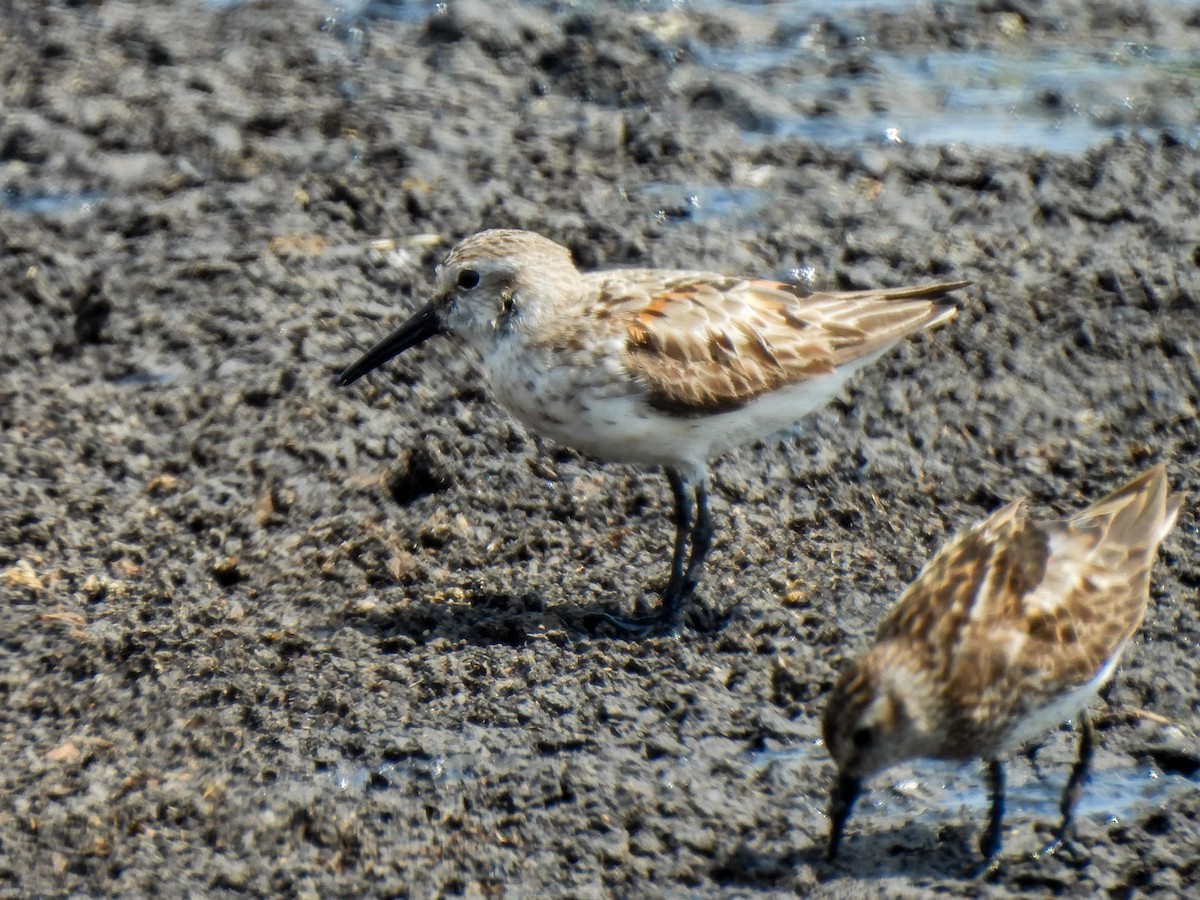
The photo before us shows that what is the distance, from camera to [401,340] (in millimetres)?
6977

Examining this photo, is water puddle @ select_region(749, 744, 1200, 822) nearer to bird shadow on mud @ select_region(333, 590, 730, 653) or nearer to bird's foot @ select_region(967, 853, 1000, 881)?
bird's foot @ select_region(967, 853, 1000, 881)

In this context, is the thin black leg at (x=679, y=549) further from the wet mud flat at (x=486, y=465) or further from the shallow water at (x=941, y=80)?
the shallow water at (x=941, y=80)

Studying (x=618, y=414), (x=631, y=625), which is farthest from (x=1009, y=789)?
(x=618, y=414)

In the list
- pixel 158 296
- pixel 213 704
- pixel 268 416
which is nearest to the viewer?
pixel 213 704

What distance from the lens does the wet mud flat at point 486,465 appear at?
5367 mm

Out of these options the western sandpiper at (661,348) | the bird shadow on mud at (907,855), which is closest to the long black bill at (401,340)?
the western sandpiper at (661,348)

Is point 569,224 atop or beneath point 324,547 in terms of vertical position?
atop

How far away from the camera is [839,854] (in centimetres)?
525

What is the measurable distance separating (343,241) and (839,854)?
436cm

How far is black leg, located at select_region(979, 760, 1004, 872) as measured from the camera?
204 inches

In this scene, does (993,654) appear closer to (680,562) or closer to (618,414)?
(680,562)

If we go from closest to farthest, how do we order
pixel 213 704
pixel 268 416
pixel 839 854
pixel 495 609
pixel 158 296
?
1. pixel 839 854
2. pixel 213 704
3. pixel 495 609
4. pixel 268 416
5. pixel 158 296

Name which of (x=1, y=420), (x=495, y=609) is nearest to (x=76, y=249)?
(x=1, y=420)

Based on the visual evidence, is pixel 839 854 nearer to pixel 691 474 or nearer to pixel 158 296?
pixel 691 474
